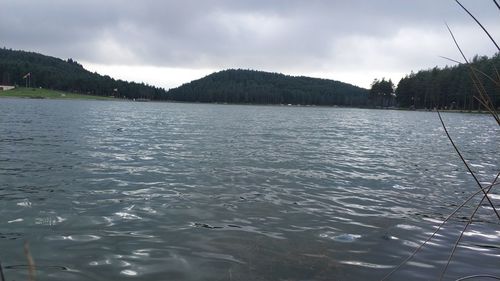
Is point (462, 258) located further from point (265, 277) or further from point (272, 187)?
point (272, 187)

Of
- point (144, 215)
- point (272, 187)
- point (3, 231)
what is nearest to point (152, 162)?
point (272, 187)

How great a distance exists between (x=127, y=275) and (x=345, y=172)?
13183 mm

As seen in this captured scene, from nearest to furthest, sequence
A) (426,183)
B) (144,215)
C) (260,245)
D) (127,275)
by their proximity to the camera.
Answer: (127,275) < (260,245) < (144,215) < (426,183)

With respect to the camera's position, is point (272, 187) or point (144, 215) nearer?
point (144, 215)

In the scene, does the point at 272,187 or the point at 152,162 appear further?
the point at 152,162

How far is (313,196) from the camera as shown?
1366cm

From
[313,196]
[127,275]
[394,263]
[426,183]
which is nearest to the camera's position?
[127,275]

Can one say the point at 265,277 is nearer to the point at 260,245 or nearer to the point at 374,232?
the point at 260,245

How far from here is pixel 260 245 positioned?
890 cm

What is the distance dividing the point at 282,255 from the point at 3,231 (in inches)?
249

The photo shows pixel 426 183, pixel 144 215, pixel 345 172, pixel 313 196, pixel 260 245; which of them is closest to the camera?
pixel 260 245

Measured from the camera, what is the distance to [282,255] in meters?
8.32

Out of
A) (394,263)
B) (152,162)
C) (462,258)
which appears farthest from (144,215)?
(152,162)

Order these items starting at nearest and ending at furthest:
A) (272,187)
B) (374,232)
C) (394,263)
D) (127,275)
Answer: (127,275) → (394,263) → (374,232) → (272,187)
